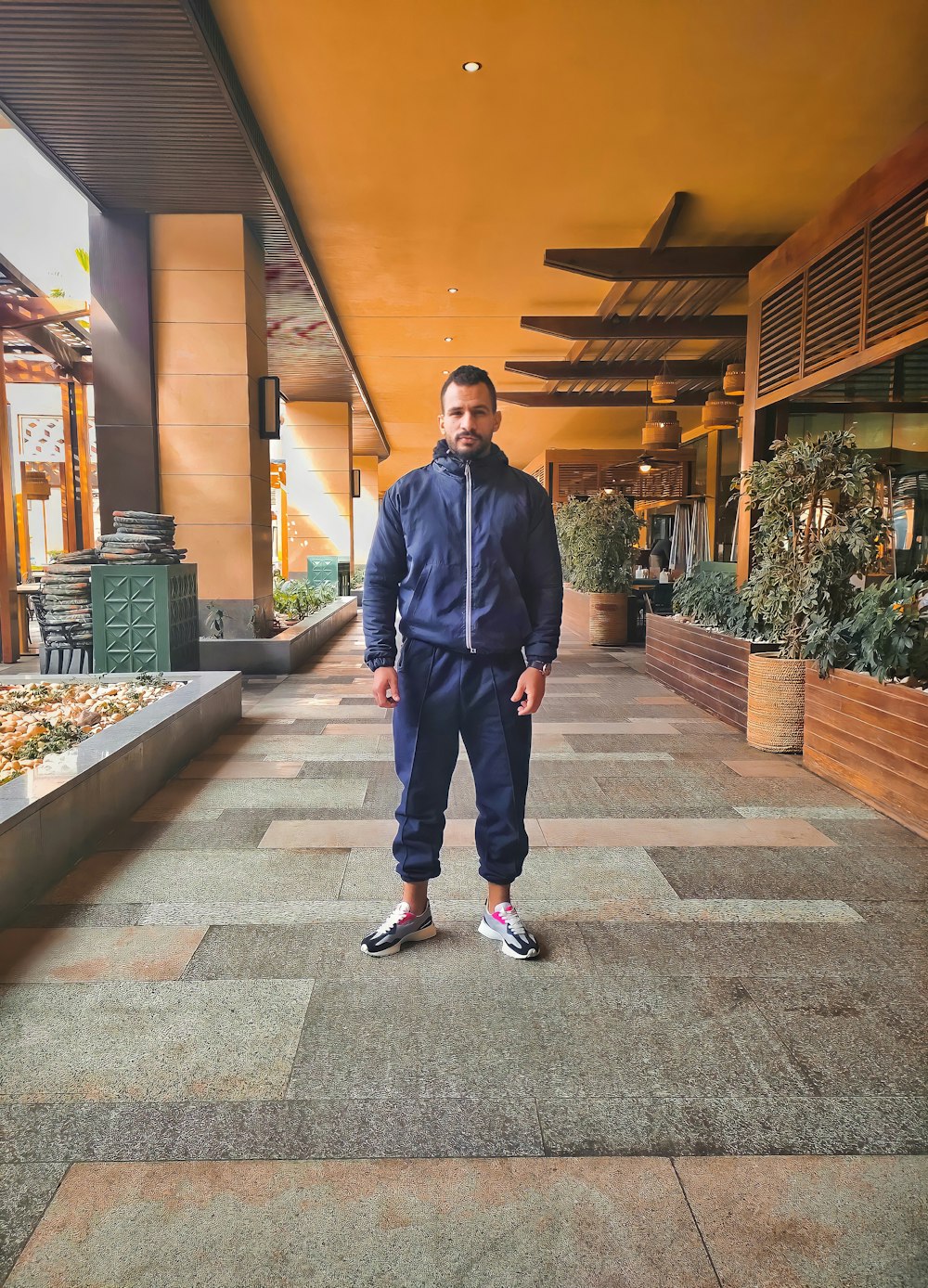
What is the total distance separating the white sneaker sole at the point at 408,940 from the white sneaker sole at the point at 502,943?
132 millimetres

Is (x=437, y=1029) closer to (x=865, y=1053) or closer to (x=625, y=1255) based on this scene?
(x=625, y=1255)

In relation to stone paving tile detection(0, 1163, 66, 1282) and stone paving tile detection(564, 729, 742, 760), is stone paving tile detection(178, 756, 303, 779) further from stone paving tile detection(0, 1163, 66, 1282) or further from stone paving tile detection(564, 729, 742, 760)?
stone paving tile detection(0, 1163, 66, 1282)

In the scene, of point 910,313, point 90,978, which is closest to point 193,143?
point 910,313

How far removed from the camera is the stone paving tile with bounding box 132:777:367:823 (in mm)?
3502

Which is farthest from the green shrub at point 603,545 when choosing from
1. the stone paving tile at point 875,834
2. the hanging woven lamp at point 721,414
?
the stone paving tile at point 875,834

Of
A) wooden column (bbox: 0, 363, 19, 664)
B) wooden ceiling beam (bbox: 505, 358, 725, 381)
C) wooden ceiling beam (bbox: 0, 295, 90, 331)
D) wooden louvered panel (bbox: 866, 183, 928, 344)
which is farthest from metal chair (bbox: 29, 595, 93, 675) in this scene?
wooden ceiling beam (bbox: 505, 358, 725, 381)

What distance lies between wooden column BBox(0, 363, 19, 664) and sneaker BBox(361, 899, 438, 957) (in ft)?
21.6

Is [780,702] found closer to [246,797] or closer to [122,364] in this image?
[246,797]

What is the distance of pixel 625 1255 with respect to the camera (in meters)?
1.34

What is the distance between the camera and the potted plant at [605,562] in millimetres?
9805

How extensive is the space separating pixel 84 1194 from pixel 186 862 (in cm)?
155

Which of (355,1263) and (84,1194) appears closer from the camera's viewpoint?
(355,1263)

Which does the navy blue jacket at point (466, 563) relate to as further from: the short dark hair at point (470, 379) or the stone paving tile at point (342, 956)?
the stone paving tile at point (342, 956)

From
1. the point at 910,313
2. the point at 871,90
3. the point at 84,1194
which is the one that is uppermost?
the point at 871,90
